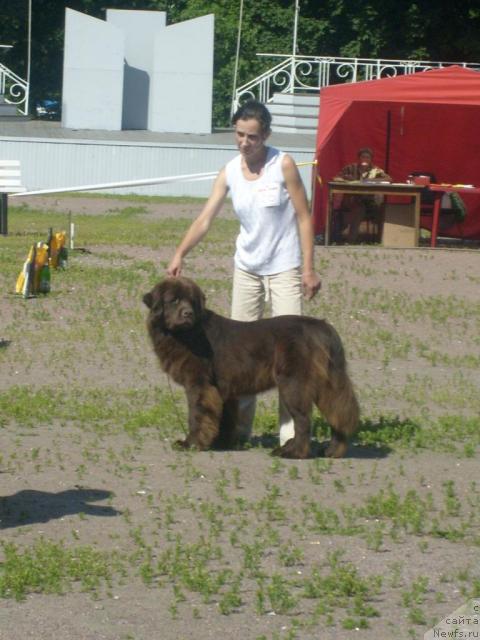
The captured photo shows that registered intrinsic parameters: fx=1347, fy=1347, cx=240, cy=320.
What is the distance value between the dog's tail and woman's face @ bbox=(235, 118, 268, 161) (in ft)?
3.55

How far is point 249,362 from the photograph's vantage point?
7.58m

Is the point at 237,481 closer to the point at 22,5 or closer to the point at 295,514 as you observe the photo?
the point at 295,514

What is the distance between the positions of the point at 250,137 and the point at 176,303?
101cm

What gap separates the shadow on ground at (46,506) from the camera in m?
6.42

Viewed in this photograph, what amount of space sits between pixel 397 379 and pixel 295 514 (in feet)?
13.6

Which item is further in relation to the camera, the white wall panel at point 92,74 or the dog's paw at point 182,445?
the white wall panel at point 92,74

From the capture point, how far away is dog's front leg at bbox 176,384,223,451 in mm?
7605

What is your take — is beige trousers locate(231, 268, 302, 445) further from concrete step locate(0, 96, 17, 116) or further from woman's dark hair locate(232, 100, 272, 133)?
concrete step locate(0, 96, 17, 116)

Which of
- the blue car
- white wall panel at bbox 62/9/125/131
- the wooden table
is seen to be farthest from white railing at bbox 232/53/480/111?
the wooden table

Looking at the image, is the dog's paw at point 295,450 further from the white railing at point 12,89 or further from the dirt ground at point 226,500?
the white railing at point 12,89

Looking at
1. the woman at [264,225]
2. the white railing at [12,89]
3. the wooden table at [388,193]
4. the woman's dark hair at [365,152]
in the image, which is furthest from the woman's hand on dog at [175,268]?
the white railing at [12,89]

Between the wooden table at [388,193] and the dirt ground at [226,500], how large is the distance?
7.21 metres

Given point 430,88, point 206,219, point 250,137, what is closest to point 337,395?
point 206,219

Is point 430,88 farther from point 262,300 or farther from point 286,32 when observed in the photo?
point 286,32
